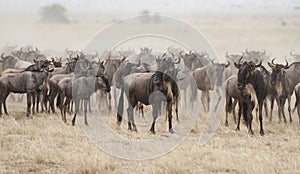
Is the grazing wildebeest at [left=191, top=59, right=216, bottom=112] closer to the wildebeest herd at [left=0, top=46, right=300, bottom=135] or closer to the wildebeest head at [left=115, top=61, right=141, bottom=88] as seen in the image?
the wildebeest herd at [left=0, top=46, right=300, bottom=135]

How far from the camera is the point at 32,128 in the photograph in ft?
52.9

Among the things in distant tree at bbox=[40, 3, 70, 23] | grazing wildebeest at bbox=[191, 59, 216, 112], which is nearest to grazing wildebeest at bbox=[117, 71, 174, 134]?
grazing wildebeest at bbox=[191, 59, 216, 112]

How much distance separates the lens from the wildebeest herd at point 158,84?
16.1 m

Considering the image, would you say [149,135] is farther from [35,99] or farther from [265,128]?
[35,99]

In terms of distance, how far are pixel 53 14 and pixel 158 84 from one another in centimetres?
9530

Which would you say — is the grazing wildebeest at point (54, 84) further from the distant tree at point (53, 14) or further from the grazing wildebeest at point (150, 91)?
the distant tree at point (53, 14)

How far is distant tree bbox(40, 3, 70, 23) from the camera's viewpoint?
350 ft

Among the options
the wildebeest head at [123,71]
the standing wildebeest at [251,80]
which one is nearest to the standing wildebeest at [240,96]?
the standing wildebeest at [251,80]

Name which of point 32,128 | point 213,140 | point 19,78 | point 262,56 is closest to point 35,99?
point 19,78

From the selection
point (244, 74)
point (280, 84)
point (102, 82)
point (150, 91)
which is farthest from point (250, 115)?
point (102, 82)

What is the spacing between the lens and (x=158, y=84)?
620 inches

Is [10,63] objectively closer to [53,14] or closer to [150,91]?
[150,91]

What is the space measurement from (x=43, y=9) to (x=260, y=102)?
9573cm

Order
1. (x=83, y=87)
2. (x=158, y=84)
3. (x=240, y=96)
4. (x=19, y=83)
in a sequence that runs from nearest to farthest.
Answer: (x=158, y=84) < (x=240, y=96) < (x=83, y=87) < (x=19, y=83)
